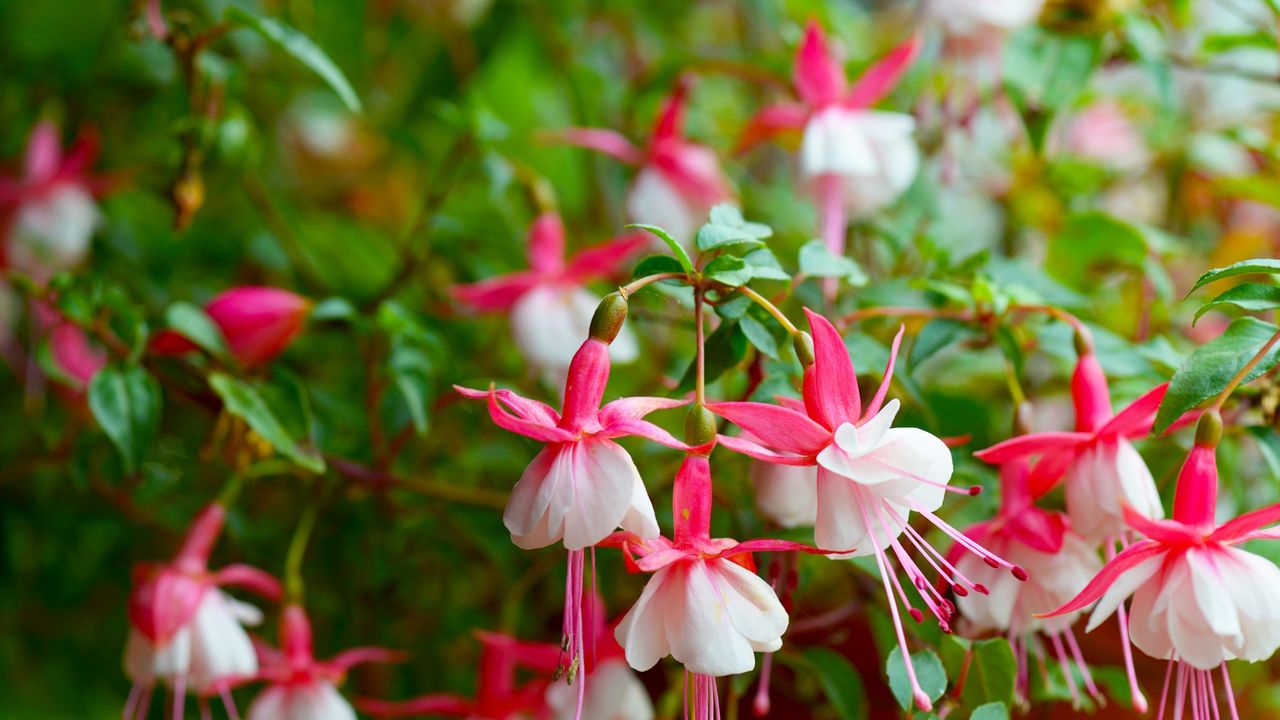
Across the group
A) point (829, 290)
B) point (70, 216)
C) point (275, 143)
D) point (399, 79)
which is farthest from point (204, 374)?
point (399, 79)

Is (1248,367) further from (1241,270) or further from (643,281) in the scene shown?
(643,281)

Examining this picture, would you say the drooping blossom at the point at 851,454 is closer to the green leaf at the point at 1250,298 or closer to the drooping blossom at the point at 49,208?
the green leaf at the point at 1250,298

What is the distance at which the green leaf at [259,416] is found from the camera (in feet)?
1.81

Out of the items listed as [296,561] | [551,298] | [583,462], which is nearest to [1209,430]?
[583,462]

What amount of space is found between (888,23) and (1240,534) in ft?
3.39

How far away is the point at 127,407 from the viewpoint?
57cm

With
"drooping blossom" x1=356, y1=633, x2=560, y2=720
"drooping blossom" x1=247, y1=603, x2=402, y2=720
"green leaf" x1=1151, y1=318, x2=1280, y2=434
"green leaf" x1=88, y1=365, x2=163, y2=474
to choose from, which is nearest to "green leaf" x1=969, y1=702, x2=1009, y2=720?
"green leaf" x1=1151, y1=318, x2=1280, y2=434

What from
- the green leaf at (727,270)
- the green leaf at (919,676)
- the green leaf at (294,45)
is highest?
the green leaf at (294,45)

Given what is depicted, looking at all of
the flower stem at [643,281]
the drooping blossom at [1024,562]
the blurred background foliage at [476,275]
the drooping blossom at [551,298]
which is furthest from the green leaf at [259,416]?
the drooping blossom at [1024,562]

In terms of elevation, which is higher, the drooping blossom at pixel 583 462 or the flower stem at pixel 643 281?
the flower stem at pixel 643 281

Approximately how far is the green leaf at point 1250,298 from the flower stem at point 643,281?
210mm

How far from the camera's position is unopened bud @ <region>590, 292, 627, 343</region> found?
1.29 ft

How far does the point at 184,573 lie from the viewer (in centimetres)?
58

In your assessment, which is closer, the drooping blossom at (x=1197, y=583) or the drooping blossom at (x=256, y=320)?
the drooping blossom at (x=1197, y=583)
